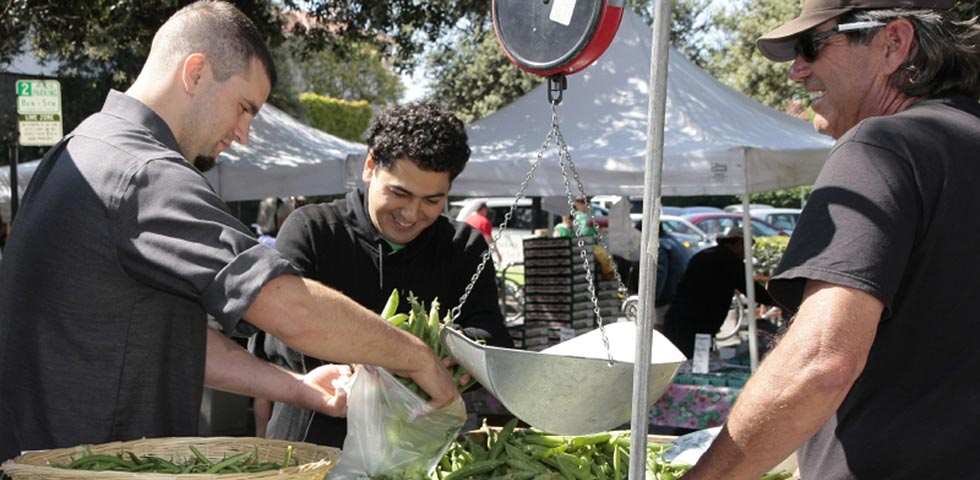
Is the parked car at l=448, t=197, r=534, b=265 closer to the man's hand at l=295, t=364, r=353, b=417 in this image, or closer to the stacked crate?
the stacked crate

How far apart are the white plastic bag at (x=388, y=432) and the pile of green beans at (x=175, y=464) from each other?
0.46m

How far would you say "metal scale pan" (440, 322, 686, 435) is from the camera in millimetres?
2000

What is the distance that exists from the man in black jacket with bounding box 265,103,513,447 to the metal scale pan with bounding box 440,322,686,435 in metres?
0.99

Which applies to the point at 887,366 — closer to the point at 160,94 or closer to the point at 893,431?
the point at 893,431

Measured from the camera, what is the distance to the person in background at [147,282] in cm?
193

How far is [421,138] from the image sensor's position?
3209mm

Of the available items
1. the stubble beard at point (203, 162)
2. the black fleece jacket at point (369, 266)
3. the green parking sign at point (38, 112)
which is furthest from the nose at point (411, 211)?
the green parking sign at point (38, 112)

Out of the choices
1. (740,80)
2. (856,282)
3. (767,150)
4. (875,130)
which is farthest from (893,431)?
(740,80)

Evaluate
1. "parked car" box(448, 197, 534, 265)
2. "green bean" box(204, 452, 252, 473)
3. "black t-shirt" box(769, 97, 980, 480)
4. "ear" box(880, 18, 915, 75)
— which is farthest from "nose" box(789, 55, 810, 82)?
"parked car" box(448, 197, 534, 265)

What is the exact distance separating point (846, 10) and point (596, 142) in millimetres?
5520

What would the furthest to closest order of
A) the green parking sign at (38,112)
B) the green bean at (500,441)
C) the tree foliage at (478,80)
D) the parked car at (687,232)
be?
the tree foliage at (478,80) → the parked car at (687,232) → the green parking sign at (38,112) → the green bean at (500,441)

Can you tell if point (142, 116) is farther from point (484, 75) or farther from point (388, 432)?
point (484, 75)

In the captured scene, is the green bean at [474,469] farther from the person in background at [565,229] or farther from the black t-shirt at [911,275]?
the person in background at [565,229]

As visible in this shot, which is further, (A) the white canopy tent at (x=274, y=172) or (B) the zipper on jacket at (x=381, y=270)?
(A) the white canopy tent at (x=274, y=172)
